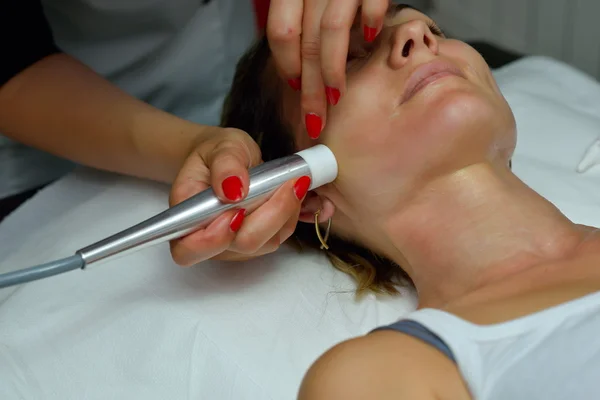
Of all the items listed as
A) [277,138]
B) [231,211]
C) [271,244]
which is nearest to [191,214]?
[231,211]

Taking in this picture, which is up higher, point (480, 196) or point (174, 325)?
point (480, 196)

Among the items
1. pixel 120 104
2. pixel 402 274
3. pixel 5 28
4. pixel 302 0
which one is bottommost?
pixel 402 274

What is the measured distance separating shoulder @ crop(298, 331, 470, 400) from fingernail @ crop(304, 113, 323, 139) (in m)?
0.30

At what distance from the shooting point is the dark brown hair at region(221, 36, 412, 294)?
44.2 inches

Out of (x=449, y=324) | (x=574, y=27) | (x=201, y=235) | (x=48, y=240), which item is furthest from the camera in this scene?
(x=574, y=27)

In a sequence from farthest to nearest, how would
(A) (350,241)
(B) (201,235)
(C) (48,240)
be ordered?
(C) (48,240) → (A) (350,241) → (B) (201,235)

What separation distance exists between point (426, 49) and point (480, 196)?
0.20m

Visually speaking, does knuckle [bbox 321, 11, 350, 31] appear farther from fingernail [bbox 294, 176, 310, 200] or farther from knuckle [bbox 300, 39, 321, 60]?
fingernail [bbox 294, 176, 310, 200]

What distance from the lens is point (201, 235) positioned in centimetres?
93

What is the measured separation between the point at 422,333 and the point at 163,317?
1.29 feet

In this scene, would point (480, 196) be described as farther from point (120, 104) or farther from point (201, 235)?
point (120, 104)

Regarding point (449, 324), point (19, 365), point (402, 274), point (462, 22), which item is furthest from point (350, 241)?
point (462, 22)

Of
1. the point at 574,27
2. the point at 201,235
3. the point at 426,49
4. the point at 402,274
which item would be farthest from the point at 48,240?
the point at 574,27

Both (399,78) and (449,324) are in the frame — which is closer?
(449,324)
